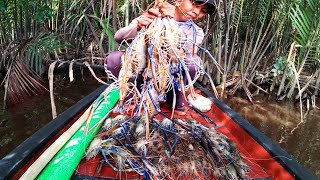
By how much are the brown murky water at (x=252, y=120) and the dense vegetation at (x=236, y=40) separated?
0.18m

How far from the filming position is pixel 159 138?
147 cm

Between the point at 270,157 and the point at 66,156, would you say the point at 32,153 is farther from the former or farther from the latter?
the point at 270,157

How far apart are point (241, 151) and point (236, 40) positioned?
8.25ft

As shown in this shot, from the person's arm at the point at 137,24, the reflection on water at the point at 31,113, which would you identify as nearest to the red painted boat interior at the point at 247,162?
the person's arm at the point at 137,24

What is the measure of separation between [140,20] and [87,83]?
2928 mm

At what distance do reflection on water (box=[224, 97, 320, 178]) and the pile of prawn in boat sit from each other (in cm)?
161

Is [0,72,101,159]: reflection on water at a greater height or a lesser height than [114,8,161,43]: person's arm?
lesser

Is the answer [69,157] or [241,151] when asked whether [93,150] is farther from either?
[241,151]

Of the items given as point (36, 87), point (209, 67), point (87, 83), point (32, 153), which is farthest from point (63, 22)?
point (32, 153)

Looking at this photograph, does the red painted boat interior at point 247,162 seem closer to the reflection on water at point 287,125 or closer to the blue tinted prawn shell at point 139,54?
the blue tinted prawn shell at point 139,54

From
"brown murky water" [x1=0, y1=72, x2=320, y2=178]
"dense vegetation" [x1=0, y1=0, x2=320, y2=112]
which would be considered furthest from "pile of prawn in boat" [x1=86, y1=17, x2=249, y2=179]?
"dense vegetation" [x1=0, y1=0, x2=320, y2=112]

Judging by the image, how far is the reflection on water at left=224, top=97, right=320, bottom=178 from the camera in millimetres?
2920

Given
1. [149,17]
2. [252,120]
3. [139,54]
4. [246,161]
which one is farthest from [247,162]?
[252,120]

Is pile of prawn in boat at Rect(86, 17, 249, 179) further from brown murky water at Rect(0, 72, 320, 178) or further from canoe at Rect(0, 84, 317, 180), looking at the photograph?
brown murky water at Rect(0, 72, 320, 178)
